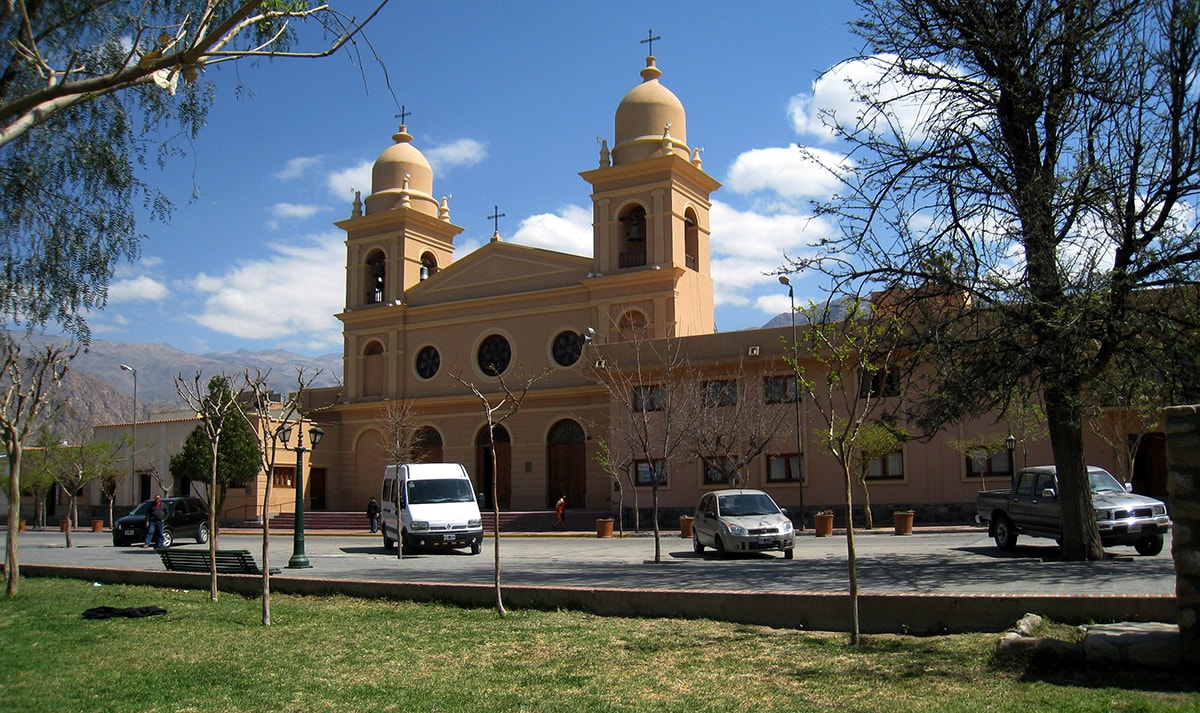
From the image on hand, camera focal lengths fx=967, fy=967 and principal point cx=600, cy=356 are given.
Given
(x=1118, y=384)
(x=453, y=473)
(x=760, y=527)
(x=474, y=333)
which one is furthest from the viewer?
(x=474, y=333)

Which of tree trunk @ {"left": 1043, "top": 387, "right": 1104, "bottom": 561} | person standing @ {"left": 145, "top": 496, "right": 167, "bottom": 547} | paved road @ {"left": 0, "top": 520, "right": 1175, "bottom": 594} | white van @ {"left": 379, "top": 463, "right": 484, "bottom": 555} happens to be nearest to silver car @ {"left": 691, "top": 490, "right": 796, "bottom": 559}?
paved road @ {"left": 0, "top": 520, "right": 1175, "bottom": 594}

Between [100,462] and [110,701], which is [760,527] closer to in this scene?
[110,701]

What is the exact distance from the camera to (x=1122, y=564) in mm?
14922

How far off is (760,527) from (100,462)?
36.4 meters

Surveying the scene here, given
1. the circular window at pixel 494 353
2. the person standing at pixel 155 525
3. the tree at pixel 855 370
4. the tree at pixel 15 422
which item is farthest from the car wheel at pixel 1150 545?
the circular window at pixel 494 353

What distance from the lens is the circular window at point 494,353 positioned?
43.6 m

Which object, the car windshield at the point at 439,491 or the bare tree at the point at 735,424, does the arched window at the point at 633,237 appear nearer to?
the bare tree at the point at 735,424

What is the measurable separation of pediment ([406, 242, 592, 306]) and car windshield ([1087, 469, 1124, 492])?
85.7 feet

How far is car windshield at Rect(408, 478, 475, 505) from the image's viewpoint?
24422mm

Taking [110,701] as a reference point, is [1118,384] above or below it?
above

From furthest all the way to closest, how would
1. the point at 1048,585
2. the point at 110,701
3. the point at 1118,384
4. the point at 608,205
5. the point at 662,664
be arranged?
1. the point at 608,205
2. the point at 1118,384
3. the point at 1048,585
4. the point at 662,664
5. the point at 110,701

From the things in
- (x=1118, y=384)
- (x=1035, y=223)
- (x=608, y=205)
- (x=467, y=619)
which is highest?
(x=608, y=205)

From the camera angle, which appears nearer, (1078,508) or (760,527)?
(1078,508)

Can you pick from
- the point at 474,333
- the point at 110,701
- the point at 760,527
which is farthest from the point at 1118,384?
the point at 474,333
